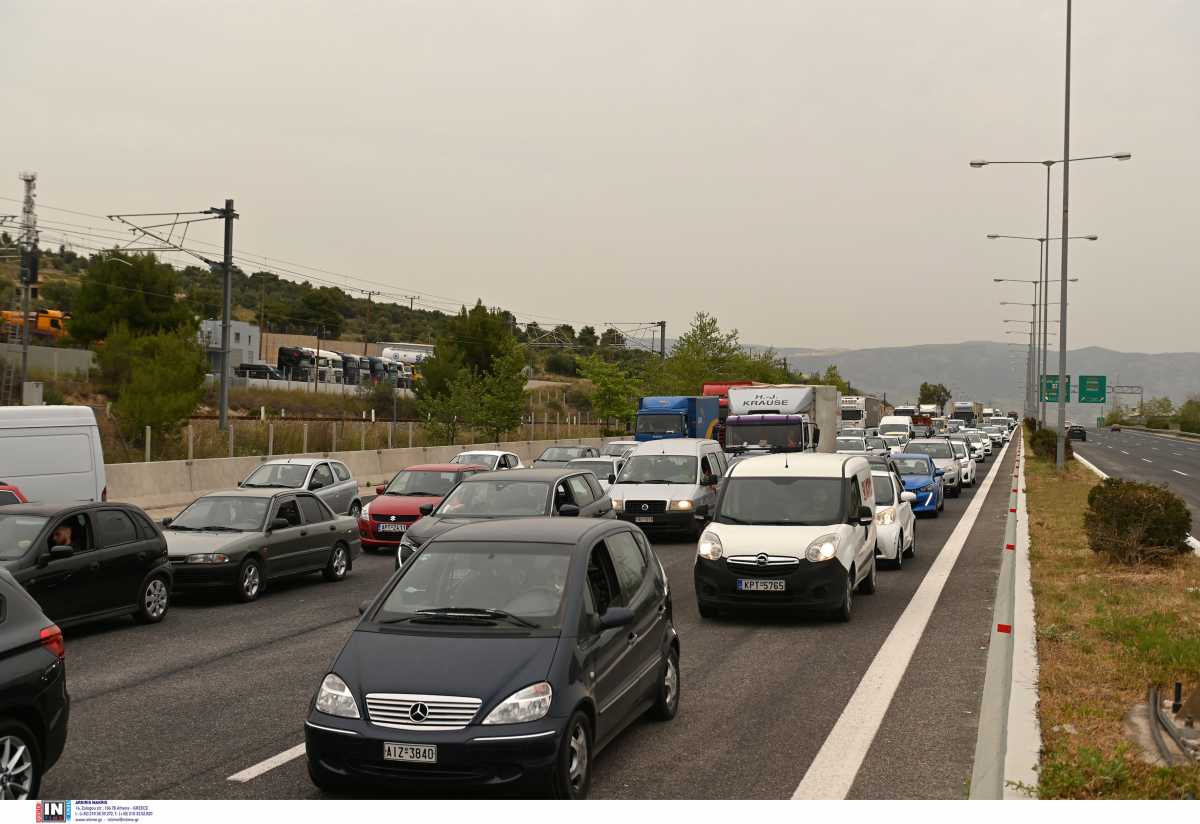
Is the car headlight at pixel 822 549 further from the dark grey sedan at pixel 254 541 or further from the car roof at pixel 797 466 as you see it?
the dark grey sedan at pixel 254 541

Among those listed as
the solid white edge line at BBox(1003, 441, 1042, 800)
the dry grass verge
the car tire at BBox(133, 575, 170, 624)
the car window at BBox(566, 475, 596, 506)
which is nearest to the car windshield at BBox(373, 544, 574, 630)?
the solid white edge line at BBox(1003, 441, 1042, 800)

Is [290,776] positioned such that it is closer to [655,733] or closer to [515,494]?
[655,733]

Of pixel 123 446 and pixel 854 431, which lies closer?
pixel 123 446

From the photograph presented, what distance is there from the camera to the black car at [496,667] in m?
6.39

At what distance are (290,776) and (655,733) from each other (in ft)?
8.24

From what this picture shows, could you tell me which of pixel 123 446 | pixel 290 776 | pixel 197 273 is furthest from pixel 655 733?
pixel 197 273

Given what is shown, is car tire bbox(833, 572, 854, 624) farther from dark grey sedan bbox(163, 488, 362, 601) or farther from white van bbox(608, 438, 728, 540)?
white van bbox(608, 438, 728, 540)

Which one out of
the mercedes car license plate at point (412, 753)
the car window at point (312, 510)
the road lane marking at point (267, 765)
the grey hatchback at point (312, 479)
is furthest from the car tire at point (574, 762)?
the grey hatchback at point (312, 479)

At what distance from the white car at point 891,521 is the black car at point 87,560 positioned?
389 inches

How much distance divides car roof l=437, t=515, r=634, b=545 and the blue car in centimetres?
1988

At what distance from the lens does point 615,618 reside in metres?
7.43

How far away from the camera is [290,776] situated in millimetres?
7305

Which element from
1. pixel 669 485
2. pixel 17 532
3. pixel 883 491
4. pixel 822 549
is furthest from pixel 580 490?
pixel 17 532

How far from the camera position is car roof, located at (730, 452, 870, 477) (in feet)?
48.4
